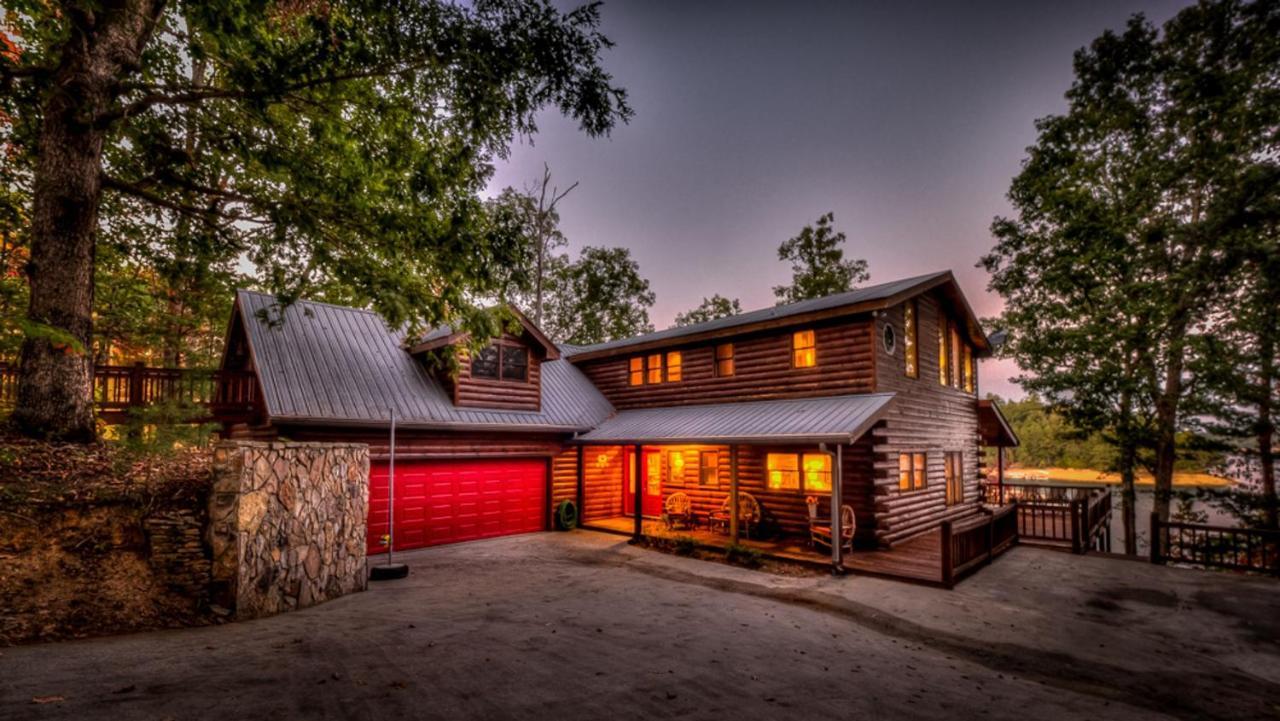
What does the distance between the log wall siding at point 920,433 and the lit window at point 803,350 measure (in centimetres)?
170

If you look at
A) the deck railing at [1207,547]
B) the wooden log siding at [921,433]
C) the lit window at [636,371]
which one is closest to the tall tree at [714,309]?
the lit window at [636,371]

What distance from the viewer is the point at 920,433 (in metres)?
14.6

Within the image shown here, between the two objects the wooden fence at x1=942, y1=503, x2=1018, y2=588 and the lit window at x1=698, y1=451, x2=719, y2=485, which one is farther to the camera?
the lit window at x1=698, y1=451, x2=719, y2=485

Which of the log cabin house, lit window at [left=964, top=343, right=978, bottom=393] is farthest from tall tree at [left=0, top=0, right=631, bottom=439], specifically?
lit window at [left=964, top=343, right=978, bottom=393]

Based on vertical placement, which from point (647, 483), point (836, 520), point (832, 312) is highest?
point (832, 312)

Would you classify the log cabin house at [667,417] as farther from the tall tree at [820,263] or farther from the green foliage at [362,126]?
the tall tree at [820,263]

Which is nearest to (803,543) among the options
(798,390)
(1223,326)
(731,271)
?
(798,390)

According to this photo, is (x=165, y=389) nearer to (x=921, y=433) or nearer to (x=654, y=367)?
(x=654, y=367)

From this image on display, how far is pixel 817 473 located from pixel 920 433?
3.83 metres

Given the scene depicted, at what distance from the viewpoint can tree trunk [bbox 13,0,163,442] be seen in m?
7.32

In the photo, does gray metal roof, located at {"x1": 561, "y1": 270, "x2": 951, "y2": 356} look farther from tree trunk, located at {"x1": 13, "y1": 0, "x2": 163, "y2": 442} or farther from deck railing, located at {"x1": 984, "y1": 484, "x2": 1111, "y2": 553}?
tree trunk, located at {"x1": 13, "y1": 0, "x2": 163, "y2": 442}

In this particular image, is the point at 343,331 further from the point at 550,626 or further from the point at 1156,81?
the point at 1156,81

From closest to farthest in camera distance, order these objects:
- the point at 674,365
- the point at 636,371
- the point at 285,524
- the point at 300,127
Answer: the point at 285,524 < the point at 300,127 < the point at 674,365 < the point at 636,371

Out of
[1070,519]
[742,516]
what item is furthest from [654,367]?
[1070,519]
